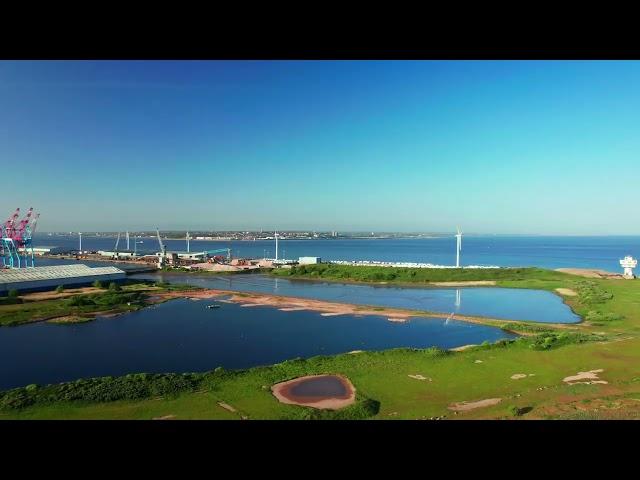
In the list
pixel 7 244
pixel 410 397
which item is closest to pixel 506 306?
pixel 410 397

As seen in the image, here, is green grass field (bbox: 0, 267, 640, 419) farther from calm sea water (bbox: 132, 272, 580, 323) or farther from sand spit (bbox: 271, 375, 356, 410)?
calm sea water (bbox: 132, 272, 580, 323)

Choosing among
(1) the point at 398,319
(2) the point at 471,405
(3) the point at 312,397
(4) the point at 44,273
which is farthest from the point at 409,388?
(4) the point at 44,273

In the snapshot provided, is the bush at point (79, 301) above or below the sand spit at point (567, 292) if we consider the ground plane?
above

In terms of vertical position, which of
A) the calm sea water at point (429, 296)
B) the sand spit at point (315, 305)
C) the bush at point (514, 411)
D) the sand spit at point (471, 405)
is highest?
the bush at point (514, 411)

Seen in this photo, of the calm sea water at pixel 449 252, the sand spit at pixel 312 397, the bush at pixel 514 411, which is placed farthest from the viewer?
the calm sea water at pixel 449 252

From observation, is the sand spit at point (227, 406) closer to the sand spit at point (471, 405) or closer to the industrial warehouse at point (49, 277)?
the sand spit at point (471, 405)

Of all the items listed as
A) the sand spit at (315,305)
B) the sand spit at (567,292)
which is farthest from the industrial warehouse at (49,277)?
the sand spit at (567,292)
